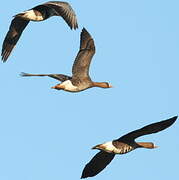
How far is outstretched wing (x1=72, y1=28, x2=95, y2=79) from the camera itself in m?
24.5

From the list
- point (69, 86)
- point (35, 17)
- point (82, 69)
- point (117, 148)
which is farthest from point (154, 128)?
point (35, 17)

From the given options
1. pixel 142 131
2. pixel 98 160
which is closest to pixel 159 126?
pixel 142 131

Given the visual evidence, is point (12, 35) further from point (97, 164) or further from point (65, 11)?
point (97, 164)

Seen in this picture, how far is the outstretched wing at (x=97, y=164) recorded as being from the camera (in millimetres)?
23578

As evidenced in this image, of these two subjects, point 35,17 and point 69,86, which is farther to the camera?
point 35,17

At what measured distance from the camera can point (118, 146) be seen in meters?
22.8

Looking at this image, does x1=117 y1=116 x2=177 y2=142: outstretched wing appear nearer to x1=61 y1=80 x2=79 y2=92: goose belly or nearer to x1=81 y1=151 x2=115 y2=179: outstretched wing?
x1=81 y1=151 x2=115 y2=179: outstretched wing

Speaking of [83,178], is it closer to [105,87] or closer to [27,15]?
[105,87]

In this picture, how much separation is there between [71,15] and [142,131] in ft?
11.7

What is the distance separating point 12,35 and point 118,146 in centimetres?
577

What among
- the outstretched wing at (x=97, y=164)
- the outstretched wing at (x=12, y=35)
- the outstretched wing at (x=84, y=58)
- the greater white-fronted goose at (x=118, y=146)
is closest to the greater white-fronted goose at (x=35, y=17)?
the outstretched wing at (x=12, y=35)

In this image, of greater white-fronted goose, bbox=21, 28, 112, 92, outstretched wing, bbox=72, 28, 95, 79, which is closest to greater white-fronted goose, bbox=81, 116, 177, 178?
greater white-fronted goose, bbox=21, 28, 112, 92

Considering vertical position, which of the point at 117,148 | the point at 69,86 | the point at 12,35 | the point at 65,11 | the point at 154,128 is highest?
the point at 65,11

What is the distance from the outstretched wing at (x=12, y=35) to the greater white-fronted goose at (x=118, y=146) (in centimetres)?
484
